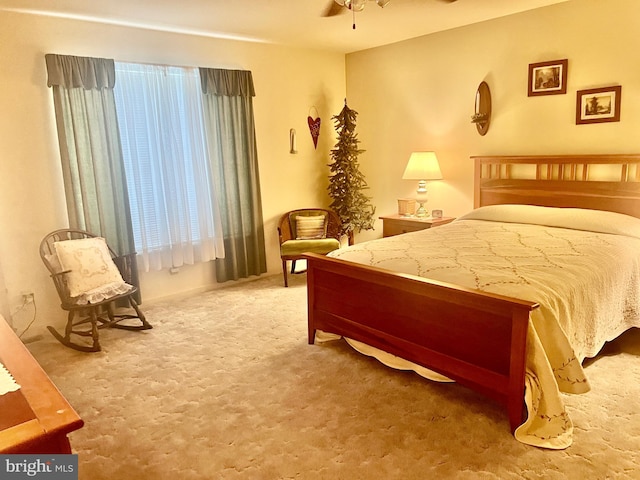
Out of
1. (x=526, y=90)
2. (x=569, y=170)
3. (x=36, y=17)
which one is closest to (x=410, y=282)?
(x=569, y=170)

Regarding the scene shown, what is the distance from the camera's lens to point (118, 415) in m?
2.56

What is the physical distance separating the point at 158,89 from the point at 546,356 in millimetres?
3712

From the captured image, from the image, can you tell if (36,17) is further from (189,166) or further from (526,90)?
(526,90)

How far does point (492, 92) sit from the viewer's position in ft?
14.5

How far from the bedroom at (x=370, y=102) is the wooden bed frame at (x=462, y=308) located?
9.8 inches

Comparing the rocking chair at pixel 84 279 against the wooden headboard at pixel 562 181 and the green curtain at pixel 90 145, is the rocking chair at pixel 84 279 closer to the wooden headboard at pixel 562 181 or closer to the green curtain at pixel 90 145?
the green curtain at pixel 90 145

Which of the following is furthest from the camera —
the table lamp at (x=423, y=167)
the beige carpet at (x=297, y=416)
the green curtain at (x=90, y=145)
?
the table lamp at (x=423, y=167)

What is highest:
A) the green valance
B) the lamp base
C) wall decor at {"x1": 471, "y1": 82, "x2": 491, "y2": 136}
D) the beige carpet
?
the green valance

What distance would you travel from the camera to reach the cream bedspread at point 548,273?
7.27 feet

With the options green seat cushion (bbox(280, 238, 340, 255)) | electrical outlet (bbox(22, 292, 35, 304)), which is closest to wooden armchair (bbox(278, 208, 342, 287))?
green seat cushion (bbox(280, 238, 340, 255))

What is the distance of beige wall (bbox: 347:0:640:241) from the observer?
3.70m

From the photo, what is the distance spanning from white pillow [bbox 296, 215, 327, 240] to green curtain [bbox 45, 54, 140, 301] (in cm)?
185

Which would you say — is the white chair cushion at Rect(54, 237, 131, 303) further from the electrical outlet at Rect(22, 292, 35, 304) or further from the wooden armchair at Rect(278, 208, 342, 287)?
the wooden armchair at Rect(278, 208, 342, 287)

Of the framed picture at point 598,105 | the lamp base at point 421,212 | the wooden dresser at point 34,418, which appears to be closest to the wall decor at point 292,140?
the lamp base at point 421,212
